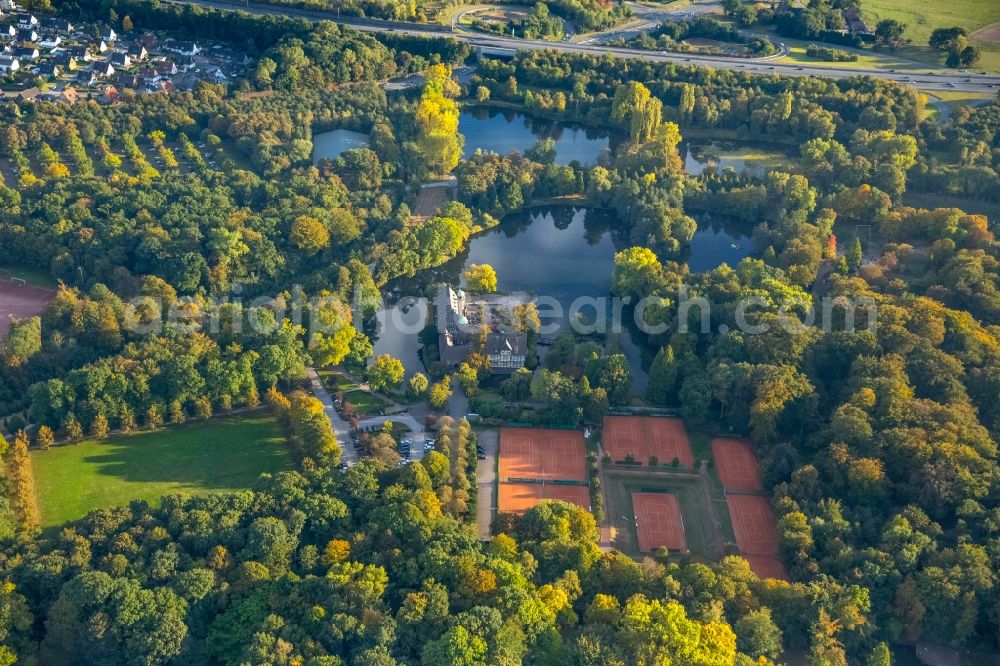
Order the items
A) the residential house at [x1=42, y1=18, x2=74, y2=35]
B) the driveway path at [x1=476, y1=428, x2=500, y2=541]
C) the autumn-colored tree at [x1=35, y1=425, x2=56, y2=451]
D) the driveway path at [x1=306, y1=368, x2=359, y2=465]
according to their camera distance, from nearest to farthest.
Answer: the driveway path at [x1=476, y1=428, x2=500, y2=541] < the autumn-colored tree at [x1=35, y1=425, x2=56, y2=451] < the driveway path at [x1=306, y1=368, x2=359, y2=465] < the residential house at [x1=42, y1=18, x2=74, y2=35]

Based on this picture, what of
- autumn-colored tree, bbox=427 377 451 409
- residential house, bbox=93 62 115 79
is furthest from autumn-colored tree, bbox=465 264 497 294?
residential house, bbox=93 62 115 79

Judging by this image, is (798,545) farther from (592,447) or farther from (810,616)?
(592,447)

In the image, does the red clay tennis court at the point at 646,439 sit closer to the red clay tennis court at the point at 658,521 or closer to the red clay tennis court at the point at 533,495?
the red clay tennis court at the point at 658,521

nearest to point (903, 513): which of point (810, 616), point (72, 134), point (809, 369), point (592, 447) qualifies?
point (810, 616)

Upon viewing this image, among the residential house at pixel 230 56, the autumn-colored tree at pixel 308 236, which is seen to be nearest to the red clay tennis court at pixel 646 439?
the autumn-colored tree at pixel 308 236

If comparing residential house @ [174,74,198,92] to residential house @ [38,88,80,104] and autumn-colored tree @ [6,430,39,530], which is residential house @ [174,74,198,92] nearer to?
residential house @ [38,88,80,104]

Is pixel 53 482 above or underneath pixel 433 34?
underneath
